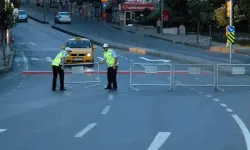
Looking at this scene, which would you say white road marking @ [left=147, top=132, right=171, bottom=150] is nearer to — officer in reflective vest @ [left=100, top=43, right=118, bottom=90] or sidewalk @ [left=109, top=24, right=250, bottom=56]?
officer in reflective vest @ [left=100, top=43, right=118, bottom=90]

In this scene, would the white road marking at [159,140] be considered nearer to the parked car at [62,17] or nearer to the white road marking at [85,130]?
the white road marking at [85,130]

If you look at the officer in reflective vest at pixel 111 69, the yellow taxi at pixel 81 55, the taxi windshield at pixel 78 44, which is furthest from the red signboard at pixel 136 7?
the officer in reflective vest at pixel 111 69

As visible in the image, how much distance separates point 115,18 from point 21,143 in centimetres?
8697

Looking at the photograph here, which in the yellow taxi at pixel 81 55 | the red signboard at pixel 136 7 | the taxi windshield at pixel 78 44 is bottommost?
the yellow taxi at pixel 81 55

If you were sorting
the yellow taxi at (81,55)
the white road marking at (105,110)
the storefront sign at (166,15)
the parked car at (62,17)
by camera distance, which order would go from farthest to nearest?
1. the parked car at (62,17)
2. the storefront sign at (166,15)
3. the yellow taxi at (81,55)
4. the white road marking at (105,110)

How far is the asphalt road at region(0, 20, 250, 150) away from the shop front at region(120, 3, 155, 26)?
206 feet

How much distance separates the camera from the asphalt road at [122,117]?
1169 cm

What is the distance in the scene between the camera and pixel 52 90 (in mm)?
22938

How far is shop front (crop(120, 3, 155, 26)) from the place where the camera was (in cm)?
8962

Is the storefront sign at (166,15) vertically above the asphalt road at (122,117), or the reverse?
the storefront sign at (166,15)

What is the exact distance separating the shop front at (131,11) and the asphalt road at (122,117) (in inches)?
2474

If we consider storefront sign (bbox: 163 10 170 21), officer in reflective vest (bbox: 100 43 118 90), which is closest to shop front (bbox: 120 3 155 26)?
storefront sign (bbox: 163 10 170 21)

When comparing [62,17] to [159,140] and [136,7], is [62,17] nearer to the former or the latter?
[136,7]

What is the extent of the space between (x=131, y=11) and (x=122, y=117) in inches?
2998
